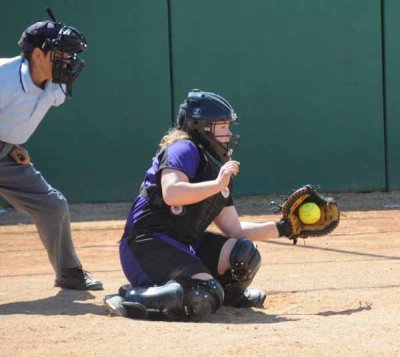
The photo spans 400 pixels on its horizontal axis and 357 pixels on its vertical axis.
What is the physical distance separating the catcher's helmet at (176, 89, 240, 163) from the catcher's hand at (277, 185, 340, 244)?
20.5 inches

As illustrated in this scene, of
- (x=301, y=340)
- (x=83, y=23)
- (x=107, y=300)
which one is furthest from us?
(x=83, y=23)

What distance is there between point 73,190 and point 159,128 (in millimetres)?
1194

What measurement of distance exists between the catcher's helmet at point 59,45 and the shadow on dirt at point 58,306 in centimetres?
132

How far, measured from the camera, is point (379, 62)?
1136 cm

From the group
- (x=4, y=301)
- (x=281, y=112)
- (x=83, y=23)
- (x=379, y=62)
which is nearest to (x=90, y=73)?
(x=83, y=23)

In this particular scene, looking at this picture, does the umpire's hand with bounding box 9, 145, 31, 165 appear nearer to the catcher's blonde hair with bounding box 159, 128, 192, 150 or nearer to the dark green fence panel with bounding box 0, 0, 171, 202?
the catcher's blonde hair with bounding box 159, 128, 192, 150

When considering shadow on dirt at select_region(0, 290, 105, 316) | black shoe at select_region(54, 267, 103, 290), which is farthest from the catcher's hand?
black shoe at select_region(54, 267, 103, 290)

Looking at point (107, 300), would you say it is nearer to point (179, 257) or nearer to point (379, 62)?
point (179, 257)

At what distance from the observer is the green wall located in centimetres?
1097

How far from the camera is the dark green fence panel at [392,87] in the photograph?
11320mm

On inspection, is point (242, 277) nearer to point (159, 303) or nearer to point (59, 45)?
point (159, 303)

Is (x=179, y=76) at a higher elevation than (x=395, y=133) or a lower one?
higher

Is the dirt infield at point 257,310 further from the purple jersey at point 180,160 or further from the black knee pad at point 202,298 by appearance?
the purple jersey at point 180,160

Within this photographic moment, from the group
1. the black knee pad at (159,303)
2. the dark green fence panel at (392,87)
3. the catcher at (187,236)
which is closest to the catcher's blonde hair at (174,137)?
the catcher at (187,236)
